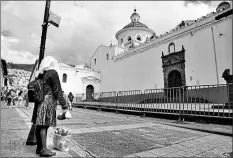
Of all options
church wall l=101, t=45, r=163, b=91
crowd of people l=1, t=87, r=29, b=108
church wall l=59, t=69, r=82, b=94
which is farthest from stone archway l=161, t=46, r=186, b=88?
church wall l=59, t=69, r=82, b=94

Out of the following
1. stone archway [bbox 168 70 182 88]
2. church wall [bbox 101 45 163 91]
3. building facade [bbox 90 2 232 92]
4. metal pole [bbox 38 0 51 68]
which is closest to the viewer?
metal pole [bbox 38 0 51 68]

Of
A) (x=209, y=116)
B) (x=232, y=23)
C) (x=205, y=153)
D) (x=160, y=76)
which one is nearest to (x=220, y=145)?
(x=205, y=153)

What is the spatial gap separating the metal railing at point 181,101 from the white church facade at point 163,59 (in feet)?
13.6

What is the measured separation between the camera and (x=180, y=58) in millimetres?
18000

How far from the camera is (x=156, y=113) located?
329 inches

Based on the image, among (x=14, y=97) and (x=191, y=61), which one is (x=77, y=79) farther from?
(x=191, y=61)

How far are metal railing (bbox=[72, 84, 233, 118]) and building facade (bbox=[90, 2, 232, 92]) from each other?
4357mm

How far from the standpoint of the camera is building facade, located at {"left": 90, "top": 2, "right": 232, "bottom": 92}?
580 inches

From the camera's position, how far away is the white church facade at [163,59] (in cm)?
1494

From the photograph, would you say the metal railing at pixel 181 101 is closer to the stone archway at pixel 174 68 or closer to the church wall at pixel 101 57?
the stone archway at pixel 174 68

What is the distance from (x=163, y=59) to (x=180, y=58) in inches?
89.1

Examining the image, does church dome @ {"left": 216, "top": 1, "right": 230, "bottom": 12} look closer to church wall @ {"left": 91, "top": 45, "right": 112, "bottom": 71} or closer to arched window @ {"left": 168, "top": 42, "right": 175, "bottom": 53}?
arched window @ {"left": 168, "top": 42, "right": 175, "bottom": 53}

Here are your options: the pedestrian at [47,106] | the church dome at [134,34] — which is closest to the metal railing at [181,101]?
the pedestrian at [47,106]

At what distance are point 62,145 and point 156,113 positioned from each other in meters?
6.16
